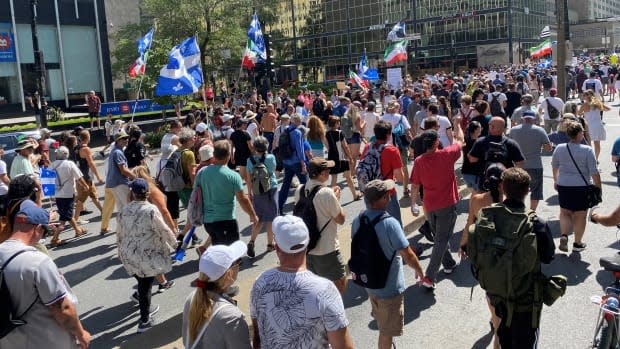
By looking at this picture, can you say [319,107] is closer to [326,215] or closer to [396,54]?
[396,54]

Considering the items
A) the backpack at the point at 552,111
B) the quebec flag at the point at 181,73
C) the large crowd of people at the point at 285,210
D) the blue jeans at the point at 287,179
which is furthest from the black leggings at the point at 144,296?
the backpack at the point at 552,111

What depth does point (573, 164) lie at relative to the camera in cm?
735

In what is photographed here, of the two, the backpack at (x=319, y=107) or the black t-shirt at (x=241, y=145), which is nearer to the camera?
the black t-shirt at (x=241, y=145)

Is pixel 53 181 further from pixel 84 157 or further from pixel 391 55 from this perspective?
pixel 391 55

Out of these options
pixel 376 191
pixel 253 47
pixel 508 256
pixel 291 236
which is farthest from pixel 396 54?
pixel 291 236

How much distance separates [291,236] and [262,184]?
4.71 meters

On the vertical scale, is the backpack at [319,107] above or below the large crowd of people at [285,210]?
above

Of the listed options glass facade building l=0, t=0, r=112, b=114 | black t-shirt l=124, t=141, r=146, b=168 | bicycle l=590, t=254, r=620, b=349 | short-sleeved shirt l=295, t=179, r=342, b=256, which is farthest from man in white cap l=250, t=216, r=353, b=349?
glass facade building l=0, t=0, r=112, b=114

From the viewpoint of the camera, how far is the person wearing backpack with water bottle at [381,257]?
455 centimetres

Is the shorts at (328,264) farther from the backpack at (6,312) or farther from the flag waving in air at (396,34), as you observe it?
the flag waving in air at (396,34)

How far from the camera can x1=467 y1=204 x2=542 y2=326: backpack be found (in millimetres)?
4117

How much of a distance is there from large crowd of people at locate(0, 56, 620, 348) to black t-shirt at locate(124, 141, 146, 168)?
0.02 m

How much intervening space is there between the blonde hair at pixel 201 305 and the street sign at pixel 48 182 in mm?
7667

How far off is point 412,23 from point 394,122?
5849 cm
